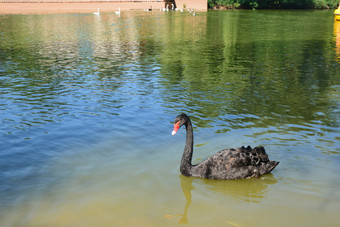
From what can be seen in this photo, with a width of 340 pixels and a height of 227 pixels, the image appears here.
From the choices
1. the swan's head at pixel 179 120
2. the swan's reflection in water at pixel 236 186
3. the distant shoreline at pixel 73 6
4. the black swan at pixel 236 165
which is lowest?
the swan's reflection in water at pixel 236 186

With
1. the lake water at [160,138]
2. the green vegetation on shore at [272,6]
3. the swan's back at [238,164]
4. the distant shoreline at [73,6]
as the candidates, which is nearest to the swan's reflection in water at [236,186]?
the lake water at [160,138]

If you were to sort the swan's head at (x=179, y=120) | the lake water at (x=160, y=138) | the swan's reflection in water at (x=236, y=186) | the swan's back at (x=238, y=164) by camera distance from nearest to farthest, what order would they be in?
the lake water at (x=160, y=138)
the swan's reflection in water at (x=236, y=186)
the swan's back at (x=238, y=164)
the swan's head at (x=179, y=120)

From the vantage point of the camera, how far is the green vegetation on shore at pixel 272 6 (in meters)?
78.3

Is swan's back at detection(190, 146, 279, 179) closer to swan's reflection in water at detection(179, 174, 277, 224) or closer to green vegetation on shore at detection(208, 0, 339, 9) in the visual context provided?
swan's reflection in water at detection(179, 174, 277, 224)

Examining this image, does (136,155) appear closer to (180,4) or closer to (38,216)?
(38,216)

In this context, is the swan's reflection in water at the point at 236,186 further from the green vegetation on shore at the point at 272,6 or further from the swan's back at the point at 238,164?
the green vegetation on shore at the point at 272,6

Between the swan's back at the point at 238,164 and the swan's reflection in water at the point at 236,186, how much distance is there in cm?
13

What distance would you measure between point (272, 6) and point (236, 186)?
79618 mm

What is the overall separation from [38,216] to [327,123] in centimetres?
766

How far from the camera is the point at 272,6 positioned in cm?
8131

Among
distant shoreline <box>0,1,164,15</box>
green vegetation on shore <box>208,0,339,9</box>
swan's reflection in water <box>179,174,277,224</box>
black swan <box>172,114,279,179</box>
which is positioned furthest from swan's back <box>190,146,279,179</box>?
green vegetation on shore <box>208,0,339,9</box>

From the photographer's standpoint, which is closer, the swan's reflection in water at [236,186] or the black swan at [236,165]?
the swan's reflection in water at [236,186]

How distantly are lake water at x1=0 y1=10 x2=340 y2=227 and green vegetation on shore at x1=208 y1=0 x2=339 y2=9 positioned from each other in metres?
60.4

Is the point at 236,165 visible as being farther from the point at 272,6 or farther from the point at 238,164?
the point at 272,6
